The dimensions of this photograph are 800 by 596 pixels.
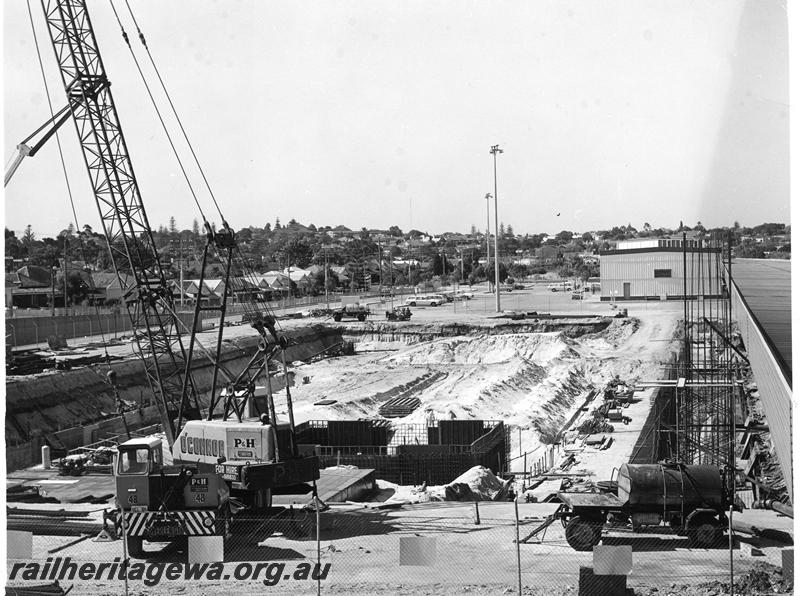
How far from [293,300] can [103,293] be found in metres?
21.4

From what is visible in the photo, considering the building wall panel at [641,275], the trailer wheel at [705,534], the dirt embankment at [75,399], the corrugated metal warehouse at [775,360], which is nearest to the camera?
the corrugated metal warehouse at [775,360]

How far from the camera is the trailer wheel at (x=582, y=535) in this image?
14.3 metres

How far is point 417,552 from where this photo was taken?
13.5 metres

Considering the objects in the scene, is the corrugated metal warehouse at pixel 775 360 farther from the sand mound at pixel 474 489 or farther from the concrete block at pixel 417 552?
the sand mound at pixel 474 489

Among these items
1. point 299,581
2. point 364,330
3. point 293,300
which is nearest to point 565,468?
point 299,581

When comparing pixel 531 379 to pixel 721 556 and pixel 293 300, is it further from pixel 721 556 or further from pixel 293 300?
pixel 293 300

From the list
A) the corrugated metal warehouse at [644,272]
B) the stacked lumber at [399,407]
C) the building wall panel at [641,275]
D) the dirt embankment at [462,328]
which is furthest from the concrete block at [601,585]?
the building wall panel at [641,275]

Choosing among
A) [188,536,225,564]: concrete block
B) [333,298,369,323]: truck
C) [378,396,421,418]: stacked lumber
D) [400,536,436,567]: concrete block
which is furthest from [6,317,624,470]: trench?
[400,536,436,567]: concrete block

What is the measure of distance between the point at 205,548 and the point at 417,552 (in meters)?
3.61

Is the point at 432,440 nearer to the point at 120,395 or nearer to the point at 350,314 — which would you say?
the point at 120,395

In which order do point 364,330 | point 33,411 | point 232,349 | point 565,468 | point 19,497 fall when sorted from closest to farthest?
point 19,497
point 565,468
point 33,411
point 232,349
point 364,330

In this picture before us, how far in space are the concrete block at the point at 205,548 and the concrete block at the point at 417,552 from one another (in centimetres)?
302

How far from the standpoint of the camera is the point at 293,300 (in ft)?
309

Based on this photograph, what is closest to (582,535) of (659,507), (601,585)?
(659,507)
